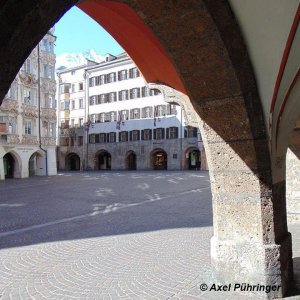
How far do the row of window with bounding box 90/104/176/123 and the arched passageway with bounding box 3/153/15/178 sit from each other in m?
16.6

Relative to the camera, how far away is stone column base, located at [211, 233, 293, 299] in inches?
151

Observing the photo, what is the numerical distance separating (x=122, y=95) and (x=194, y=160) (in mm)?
11487

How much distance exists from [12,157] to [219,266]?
30187 millimetres

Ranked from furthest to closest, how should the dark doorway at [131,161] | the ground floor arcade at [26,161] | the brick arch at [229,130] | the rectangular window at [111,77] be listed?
the dark doorway at [131,161] → the rectangular window at [111,77] → the ground floor arcade at [26,161] → the brick arch at [229,130]

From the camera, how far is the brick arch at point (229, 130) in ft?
9.59

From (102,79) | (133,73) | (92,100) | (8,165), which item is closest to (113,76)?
(102,79)

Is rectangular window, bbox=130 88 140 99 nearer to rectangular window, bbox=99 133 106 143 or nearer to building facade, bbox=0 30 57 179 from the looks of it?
rectangular window, bbox=99 133 106 143

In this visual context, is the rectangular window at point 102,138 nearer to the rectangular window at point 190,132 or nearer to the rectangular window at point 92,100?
the rectangular window at point 92,100

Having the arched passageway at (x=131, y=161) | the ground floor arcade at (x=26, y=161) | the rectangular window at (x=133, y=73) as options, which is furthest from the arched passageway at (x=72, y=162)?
the ground floor arcade at (x=26, y=161)

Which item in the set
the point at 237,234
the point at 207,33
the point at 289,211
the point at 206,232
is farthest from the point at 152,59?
the point at 289,211

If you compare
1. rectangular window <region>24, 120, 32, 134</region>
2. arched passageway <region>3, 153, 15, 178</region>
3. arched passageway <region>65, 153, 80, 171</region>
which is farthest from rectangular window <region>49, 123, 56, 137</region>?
arched passageway <region>65, 153, 80, 171</region>

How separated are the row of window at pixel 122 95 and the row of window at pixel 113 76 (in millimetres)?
1565

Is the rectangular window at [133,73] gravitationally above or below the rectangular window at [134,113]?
above

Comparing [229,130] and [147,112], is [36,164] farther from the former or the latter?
[229,130]
